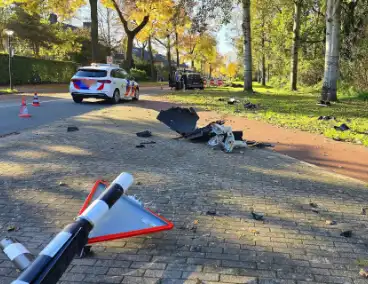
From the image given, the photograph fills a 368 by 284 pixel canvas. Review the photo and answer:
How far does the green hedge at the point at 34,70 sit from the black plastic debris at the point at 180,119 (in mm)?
23083

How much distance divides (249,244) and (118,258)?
1.22 metres

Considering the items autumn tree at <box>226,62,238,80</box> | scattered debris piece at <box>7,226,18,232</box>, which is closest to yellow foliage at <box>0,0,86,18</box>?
scattered debris piece at <box>7,226,18,232</box>

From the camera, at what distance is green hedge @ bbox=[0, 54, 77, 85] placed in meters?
29.4

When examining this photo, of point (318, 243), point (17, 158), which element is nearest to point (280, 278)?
point (318, 243)

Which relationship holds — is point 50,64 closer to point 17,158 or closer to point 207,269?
point 17,158

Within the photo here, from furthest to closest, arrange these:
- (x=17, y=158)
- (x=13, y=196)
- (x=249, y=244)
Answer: (x=17, y=158) < (x=13, y=196) < (x=249, y=244)

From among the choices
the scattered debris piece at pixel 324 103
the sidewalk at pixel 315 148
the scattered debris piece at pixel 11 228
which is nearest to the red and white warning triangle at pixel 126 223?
the scattered debris piece at pixel 11 228

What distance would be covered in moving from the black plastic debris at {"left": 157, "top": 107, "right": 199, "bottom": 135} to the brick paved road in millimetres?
1016

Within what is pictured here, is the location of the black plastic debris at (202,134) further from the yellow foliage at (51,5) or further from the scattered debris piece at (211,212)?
the yellow foliage at (51,5)

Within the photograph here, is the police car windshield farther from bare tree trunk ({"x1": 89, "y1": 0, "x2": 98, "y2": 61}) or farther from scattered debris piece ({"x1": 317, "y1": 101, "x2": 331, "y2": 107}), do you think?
bare tree trunk ({"x1": 89, "y1": 0, "x2": 98, "y2": 61})

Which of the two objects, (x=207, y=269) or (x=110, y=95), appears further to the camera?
(x=110, y=95)

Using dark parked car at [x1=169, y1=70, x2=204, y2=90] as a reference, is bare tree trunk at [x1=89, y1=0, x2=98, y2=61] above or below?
above

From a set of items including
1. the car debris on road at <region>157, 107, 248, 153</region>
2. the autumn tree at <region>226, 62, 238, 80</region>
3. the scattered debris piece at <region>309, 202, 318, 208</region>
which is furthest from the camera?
the autumn tree at <region>226, 62, 238, 80</region>

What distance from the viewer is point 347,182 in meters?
6.23
